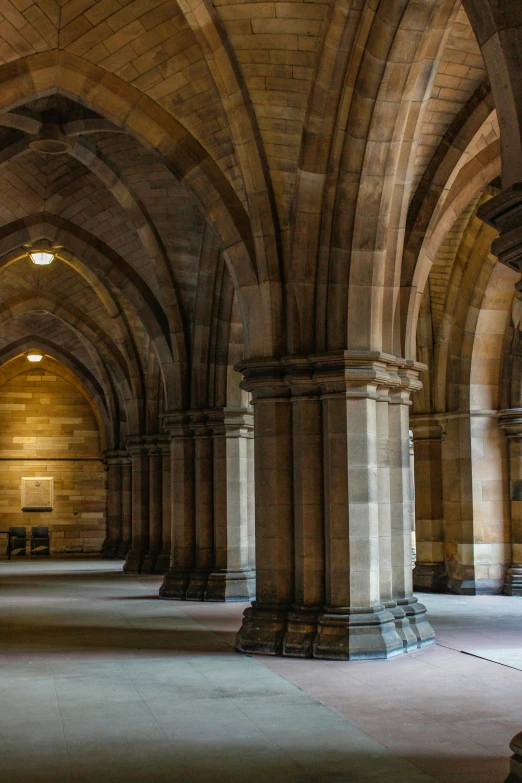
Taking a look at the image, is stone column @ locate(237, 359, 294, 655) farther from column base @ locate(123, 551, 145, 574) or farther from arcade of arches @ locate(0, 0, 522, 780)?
column base @ locate(123, 551, 145, 574)

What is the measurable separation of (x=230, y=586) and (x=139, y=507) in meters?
6.19

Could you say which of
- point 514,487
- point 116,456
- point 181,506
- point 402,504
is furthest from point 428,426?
point 116,456

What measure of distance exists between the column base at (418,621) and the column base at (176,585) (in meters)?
5.09

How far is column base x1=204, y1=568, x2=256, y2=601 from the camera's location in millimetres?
13554

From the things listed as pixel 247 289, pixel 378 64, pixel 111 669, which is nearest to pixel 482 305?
pixel 247 289

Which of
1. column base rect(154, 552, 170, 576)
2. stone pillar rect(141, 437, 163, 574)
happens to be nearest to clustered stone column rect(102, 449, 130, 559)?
stone pillar rect(141, 437, 163, 574)

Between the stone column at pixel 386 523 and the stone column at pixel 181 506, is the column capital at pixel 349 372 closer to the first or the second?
the stone column at pixel 386 523

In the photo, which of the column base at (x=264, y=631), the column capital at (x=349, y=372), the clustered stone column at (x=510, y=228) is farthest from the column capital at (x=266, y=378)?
the clustered stone column at (x=510, y=228)

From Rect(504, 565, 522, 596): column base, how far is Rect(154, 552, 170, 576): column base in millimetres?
6830

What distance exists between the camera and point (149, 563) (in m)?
19.2

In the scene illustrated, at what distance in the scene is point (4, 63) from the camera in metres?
10.3

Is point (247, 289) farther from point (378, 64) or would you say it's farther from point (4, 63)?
point (4, 63)

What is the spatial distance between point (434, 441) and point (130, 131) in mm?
→ 6812

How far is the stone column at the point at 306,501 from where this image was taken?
29.6ft
